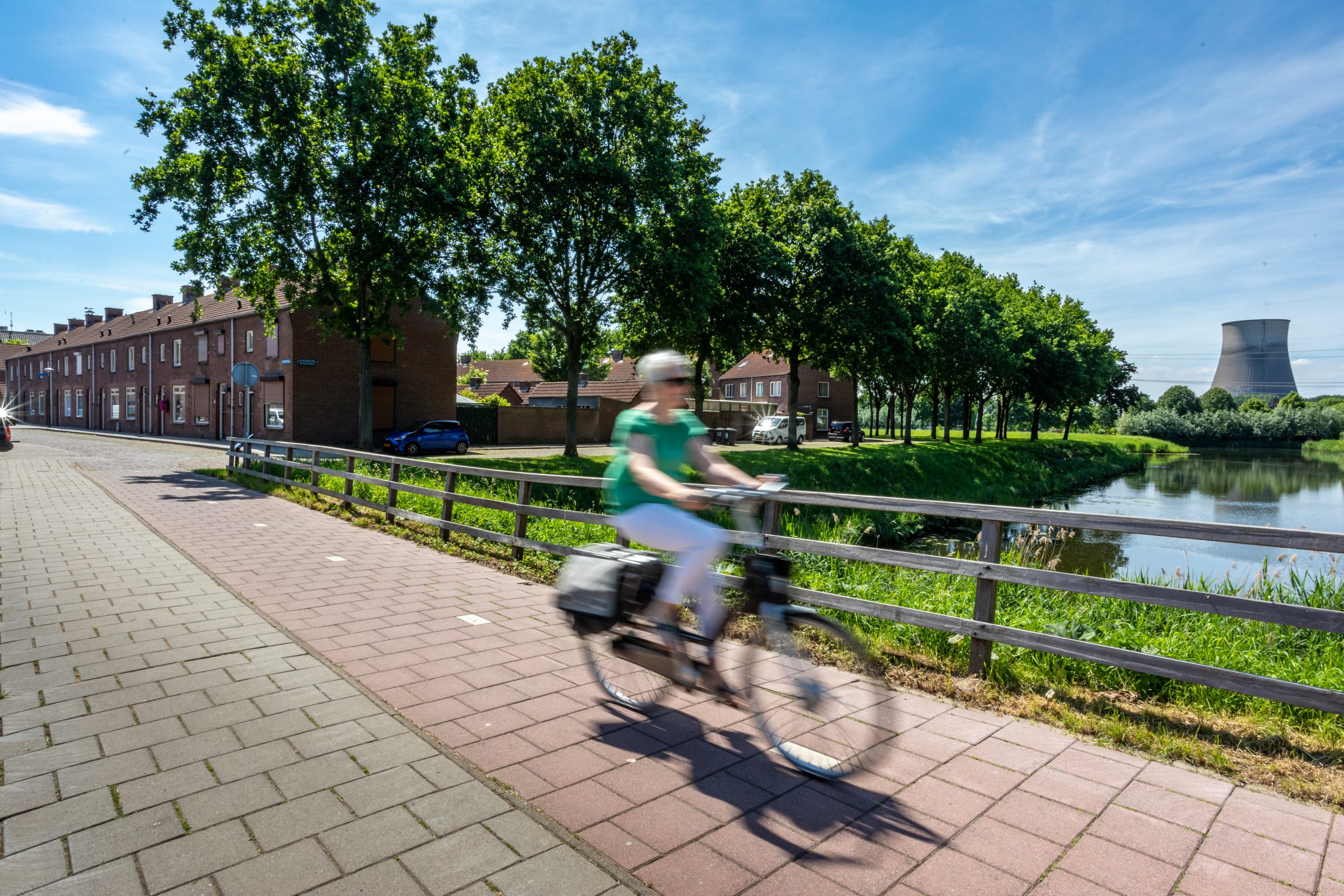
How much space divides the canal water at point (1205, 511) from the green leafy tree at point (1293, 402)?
39.7 metres

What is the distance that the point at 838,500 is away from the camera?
508cm

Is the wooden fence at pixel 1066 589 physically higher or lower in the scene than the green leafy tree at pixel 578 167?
lower

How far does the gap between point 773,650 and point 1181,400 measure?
106 m

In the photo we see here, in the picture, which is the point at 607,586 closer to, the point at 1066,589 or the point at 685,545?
the point at 685,545

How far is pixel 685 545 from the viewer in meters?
3.45

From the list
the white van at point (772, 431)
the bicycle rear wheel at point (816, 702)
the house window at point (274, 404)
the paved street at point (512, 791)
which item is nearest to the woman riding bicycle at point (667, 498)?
the bicycle rear wheel at point (816, 702)

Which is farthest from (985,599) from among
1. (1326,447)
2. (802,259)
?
(1326,447)

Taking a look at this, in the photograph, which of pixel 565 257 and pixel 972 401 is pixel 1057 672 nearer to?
pixel 565 257

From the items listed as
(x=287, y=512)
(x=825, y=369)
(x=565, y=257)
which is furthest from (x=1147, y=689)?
(x=825, y=369)

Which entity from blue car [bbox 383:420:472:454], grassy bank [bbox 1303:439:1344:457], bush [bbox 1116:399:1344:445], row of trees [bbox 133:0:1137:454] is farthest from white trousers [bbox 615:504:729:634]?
bush [bbox 1116:399:1344:445]

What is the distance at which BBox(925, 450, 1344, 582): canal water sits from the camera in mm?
10969

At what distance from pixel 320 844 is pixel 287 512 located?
1010 centimetres

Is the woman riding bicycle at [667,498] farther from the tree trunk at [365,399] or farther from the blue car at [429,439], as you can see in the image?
the blue car at [429,439]

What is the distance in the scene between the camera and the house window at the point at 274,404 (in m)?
32.6
